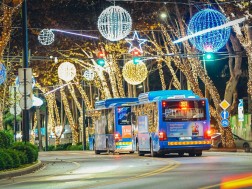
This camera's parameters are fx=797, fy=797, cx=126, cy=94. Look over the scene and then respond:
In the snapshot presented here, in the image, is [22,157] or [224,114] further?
[224,114]

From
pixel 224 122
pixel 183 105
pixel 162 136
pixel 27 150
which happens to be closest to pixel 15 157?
pixel 27 150

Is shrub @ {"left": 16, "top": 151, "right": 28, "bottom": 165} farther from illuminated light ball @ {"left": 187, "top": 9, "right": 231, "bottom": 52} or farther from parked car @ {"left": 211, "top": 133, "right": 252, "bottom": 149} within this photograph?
parked car @ {"left": 211, "top": 133, "right": 252, "bottom": 149}

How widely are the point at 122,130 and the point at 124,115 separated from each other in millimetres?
962

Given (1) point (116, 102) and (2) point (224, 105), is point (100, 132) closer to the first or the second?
(1) point (116, 102)

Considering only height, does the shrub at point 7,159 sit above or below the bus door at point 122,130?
below

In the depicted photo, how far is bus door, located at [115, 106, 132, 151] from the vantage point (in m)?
49.6

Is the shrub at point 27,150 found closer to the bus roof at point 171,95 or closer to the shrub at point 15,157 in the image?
the shrub at point 15,157

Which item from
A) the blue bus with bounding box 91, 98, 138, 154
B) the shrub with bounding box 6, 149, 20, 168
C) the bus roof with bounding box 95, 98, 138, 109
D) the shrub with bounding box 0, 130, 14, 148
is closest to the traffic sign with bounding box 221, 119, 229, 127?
the blue bus with bounding box 91, 98, 138, 154

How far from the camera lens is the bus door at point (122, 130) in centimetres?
4959

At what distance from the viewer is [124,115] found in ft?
164

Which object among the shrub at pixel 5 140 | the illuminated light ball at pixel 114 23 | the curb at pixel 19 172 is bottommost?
the curb at pixel 19 172

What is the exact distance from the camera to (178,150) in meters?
39.8

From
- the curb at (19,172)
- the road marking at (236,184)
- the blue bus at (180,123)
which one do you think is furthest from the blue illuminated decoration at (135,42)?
the road marking at (236,184)

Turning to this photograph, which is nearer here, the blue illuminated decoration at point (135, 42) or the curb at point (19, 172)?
the curb at point (19, 172)
